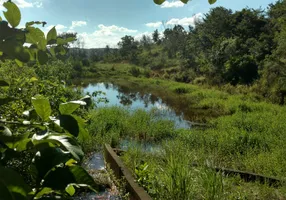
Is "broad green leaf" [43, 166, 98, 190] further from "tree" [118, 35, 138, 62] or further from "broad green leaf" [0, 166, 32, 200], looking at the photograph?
"tree" [118, 35, 138, 62]

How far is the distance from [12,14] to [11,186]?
0.32 metres

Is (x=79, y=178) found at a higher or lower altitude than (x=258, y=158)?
higher

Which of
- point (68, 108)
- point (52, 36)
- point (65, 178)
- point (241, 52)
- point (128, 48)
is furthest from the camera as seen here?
point (128, 48)

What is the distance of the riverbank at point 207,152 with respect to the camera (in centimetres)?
376

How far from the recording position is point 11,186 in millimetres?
305

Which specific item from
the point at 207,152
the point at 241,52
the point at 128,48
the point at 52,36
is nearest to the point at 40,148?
the point at 52,36

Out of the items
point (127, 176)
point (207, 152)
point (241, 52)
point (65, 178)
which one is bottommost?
point (207, 152)

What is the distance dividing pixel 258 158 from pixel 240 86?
41.1 ft

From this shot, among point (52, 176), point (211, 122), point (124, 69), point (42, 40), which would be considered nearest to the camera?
point (52, 176)

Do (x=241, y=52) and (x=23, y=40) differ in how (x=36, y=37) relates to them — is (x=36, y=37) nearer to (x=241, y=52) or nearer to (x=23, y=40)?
(x=23, y=40)

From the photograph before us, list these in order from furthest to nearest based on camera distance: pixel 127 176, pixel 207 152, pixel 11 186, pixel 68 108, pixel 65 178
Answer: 1. pixel 207 152
2. pixel 127 176
3. pixel 68 108
4. pixel 65 178
5. pixel 11 186

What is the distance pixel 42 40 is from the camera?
615mm


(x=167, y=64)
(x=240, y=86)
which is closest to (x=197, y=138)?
(x=240, y=86)

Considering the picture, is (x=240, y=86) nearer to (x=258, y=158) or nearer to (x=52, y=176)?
(x=258, y=158)
